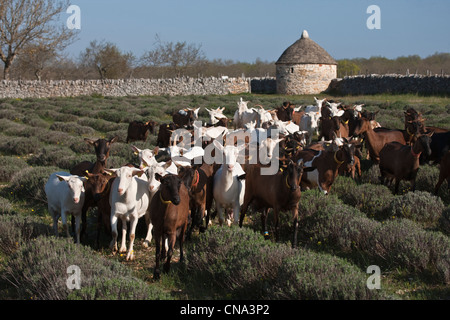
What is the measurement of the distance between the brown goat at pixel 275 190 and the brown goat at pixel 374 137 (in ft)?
17.8

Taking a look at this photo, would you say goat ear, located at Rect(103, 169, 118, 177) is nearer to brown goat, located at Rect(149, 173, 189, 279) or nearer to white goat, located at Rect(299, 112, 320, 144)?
brown goat, located at Rect(149, 173, 189, 279)

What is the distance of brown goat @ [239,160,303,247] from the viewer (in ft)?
27.2

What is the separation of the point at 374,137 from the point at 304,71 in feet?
122

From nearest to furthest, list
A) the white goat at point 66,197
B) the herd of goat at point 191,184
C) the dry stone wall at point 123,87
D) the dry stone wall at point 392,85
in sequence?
the herd of goat at point 191,184
the white goat at point 66,197
the dry stone wall at point 392,85
the dry stone wall at point 123,87

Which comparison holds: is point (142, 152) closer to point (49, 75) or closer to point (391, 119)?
point (391, 119)

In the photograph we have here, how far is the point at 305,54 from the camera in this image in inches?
2009

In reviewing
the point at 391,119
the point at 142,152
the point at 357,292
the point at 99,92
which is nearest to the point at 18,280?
the point at 142,152

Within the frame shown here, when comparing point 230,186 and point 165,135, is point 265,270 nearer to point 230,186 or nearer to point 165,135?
point 230,186

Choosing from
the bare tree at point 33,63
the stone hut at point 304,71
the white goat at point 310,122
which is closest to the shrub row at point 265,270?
the white goat at point 310,122

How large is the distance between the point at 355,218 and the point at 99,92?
43.1m

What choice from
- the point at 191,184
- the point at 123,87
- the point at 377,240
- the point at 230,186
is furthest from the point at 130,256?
the point at 123,87

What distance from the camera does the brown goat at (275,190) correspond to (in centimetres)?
829

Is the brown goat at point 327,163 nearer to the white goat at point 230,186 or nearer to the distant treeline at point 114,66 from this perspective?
the white goat at point 230,186

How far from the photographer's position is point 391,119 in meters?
23.6
